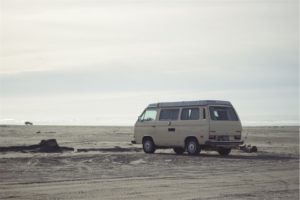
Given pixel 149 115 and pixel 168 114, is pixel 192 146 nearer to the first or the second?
pixel 168 114

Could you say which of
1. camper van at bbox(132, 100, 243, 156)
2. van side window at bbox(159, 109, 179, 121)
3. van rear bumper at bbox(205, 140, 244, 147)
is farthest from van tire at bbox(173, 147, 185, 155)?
van rear bumper at bbox(205, 140, 244, 147)

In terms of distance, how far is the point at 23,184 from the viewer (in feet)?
41.7

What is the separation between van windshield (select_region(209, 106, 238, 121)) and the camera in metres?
22.5

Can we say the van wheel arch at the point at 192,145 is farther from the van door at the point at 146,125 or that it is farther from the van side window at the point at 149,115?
the van side window at the point at 149,115

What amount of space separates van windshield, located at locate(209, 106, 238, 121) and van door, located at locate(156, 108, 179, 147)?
1.69m

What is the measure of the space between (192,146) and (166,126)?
1591mm

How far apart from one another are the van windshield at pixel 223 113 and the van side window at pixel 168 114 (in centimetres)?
171

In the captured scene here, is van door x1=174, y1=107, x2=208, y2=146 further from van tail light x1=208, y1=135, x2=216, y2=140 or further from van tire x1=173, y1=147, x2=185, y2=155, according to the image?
van tire x1=173, y1=147, x2=185, y2=155

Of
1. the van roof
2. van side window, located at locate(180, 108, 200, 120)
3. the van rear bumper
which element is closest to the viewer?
the van rear bumper

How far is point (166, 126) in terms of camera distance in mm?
23781

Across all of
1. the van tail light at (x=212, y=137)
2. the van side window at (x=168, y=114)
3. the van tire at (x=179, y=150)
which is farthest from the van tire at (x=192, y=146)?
the van side window at (x=168, y=114)

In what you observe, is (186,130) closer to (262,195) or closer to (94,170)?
(94,170)

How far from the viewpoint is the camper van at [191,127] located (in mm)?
22328

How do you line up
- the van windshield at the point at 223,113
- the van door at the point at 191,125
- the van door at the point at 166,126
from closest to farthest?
the van door at the point at 191,125 → the van windshield at the point at 223,113 → the van door at the point at 166,126
